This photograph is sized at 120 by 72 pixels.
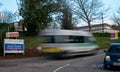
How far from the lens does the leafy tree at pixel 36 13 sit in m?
60.2

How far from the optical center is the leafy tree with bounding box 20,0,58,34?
6019 cm

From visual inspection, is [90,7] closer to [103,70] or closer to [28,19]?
[28,19]

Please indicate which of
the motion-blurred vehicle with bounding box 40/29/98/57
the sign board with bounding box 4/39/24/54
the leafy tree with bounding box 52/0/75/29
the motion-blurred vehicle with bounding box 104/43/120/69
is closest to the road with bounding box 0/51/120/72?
the motion-blurred vehicle with bounding box 104/43/120/69

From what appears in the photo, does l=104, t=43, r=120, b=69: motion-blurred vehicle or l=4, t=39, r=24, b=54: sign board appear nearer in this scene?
l=104, t=43, r=120, b=69: motion-blurred vehicle

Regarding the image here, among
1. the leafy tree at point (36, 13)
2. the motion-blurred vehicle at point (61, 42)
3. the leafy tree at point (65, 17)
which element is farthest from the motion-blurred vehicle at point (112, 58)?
the leafy tree at point (65, 17)

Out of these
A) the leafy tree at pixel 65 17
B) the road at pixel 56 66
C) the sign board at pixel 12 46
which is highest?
the leafy tree at pixel 65 17

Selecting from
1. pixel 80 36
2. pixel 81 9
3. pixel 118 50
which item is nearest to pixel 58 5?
pixel 81 9

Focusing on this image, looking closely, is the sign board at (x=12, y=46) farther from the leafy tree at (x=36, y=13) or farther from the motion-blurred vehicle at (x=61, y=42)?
the leafy tree at (x=36, y=13)

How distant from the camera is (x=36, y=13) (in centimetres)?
6041

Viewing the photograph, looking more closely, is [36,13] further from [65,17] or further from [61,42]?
[61,42]

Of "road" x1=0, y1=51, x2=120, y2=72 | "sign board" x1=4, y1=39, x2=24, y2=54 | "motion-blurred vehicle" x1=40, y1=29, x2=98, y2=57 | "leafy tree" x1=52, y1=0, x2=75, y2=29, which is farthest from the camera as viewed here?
"leafy tree" x1=52, y1=0, x2=75, y2=29

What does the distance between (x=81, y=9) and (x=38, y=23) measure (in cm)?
2347

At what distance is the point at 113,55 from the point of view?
19172 mm

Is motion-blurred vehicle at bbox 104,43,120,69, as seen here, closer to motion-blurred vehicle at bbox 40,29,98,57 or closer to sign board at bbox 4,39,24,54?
motion-blurred vehicle at bbox 40,29,98,57
